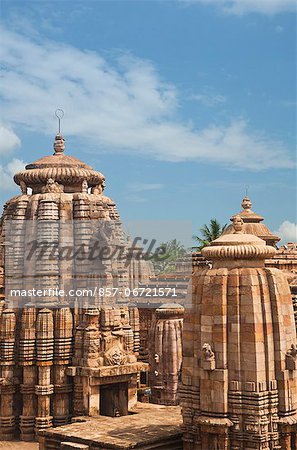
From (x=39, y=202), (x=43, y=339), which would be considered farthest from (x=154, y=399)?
(x=39, y=202)

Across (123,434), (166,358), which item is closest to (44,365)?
(123,434)

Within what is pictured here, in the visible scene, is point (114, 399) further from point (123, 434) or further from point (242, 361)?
point (242, 361)

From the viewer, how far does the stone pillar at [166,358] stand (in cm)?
3378

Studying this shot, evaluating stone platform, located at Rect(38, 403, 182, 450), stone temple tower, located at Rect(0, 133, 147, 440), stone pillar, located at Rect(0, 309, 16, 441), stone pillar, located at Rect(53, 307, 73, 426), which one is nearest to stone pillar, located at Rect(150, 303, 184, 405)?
stone temple tower, located at Rect(0, 133, 147, 440)

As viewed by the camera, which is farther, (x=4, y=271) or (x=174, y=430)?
(x=4, y=271)

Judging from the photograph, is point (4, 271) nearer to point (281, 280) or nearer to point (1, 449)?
point (1, 449)

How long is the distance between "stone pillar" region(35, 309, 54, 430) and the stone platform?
2943mm

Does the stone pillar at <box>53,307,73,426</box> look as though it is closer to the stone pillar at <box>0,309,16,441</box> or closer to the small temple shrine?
the stone pillar at <box>0,309,16,441</box>

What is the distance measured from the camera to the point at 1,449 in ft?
88.3

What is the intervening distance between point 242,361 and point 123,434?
5.06 m

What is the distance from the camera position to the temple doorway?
2781 cm

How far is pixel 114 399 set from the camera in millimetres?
28047

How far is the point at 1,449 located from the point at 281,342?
13.1m

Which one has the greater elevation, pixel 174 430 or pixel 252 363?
pixel 252 363
